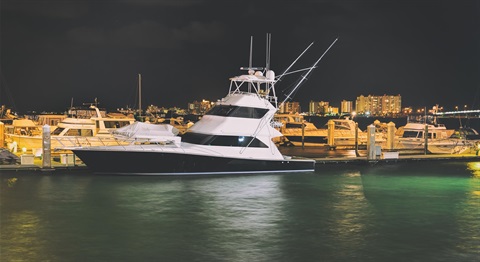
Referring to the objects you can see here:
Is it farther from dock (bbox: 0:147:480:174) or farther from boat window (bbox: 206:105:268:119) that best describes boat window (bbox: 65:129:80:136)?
boat window (bbox: 206:105:268:119)

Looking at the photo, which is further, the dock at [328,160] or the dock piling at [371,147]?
the dock piling at [371,147]

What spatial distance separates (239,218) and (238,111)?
33.2 feet

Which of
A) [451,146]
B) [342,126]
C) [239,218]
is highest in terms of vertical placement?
[342,126]

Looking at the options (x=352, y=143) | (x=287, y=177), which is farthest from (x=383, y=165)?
(x=352, y=143)

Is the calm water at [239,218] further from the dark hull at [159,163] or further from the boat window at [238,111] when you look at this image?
the boat window at [238,111]

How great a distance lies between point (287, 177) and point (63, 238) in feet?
46.0

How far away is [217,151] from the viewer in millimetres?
25859

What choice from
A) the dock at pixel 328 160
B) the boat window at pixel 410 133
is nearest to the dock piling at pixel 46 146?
the dock at pixel 328 160

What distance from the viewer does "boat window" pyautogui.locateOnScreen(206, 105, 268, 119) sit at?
26359mm

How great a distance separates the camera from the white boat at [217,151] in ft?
82.7

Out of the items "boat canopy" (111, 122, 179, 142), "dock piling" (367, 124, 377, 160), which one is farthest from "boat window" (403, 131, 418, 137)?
"boat canopy" (111, 122, 179, 142)

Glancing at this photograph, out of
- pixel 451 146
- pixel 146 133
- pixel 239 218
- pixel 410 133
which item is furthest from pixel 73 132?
pixel 451 146

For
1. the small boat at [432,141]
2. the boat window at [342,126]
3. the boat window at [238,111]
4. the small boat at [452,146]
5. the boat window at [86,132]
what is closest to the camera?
the boat window at [238,111]

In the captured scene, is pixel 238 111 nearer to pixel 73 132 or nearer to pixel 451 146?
pixel 73 132
